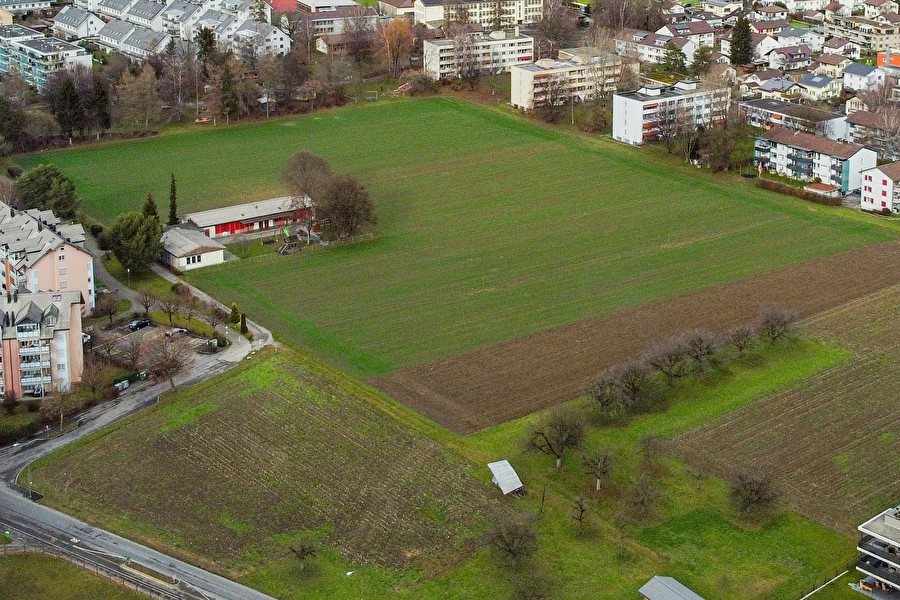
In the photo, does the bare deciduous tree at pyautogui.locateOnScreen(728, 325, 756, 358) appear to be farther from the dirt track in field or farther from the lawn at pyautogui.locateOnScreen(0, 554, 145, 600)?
the lawn at pyautogui.locateOnScreen(0, 554, 145, 600)

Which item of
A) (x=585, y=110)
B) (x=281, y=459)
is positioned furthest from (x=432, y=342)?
(x=585, y=110)

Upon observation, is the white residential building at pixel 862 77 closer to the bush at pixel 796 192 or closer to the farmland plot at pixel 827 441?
the bush at pixel 796 192

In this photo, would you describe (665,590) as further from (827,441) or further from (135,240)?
(135,240)

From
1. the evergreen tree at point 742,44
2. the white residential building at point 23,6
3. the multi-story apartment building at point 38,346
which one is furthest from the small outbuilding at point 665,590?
the white residential building at point 23,6

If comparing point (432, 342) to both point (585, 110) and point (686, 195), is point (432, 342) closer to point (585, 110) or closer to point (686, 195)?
point (686, 195)

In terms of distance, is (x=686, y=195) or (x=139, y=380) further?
(x=686, y=195)

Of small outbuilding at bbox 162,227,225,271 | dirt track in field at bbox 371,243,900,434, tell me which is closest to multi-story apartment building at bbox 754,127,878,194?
dirt track in field at bbox 371,243,900,434
